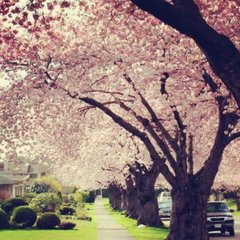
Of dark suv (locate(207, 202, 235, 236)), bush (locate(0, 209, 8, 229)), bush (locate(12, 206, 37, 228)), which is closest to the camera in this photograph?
dark suv (locate(207, 202, 235, 236))

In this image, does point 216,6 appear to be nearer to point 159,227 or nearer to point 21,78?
point 21,78

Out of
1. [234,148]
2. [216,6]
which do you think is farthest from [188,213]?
[234,148]

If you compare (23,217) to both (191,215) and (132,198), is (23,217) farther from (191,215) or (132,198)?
(191,215)

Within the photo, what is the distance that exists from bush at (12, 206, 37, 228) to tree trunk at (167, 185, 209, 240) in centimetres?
1699

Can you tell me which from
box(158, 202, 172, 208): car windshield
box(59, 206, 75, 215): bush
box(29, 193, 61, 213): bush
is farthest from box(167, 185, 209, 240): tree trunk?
box(59, 206, 75, 215): bush

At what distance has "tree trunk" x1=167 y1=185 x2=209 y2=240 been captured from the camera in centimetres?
2074

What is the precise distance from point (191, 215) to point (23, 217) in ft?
59.2

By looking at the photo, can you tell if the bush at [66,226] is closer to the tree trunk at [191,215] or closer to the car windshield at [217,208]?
the car windshield at [217,208]

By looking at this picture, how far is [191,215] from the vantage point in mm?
20875

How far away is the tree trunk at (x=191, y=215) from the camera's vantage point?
2074cm

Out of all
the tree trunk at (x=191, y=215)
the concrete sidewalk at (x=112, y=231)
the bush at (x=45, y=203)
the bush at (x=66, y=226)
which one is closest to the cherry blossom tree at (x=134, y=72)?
the tree trunk at (x=191, y=215)

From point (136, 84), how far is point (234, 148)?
489 inches

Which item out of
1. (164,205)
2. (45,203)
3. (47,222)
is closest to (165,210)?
(164,205)

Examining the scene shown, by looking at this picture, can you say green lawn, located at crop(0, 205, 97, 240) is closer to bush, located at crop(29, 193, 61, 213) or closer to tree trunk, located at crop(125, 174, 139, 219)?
bush, located at crop(29, 193, 61, 213)
